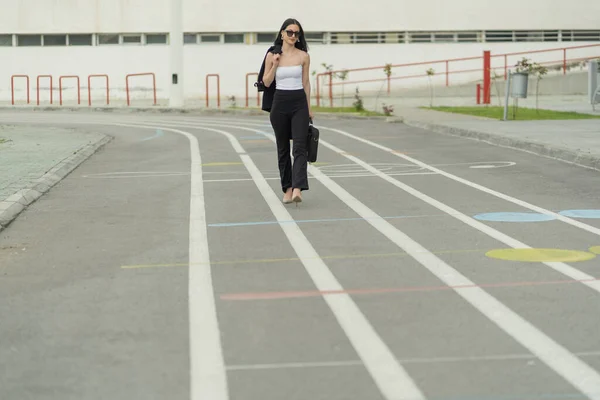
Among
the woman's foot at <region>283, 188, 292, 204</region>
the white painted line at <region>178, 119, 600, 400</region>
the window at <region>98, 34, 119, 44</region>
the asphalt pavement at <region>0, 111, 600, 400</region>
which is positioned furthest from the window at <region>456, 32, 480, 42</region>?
the white painted line at <region>178, 119, 600, 400</region>

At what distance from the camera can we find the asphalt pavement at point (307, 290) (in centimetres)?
575

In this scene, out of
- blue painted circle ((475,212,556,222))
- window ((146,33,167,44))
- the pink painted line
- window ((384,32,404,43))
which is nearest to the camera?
the pink painted line

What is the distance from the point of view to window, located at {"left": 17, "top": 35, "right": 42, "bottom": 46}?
165 feet

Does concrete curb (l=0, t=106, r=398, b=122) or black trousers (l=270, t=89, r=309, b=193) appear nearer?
black trousers (l=270, t=89, r=309, b=193)

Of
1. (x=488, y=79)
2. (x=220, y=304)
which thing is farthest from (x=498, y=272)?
(x=488, y=79)

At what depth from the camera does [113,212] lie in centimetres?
1244

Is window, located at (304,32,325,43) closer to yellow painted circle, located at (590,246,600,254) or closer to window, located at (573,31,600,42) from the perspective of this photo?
window, located at (573,31,600,42)

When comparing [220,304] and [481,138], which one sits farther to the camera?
[481,138]

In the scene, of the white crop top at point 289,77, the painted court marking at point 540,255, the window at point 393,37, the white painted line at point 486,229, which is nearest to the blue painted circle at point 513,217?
the white painted line at point 486,229

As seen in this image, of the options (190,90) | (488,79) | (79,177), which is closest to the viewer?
(79,177)

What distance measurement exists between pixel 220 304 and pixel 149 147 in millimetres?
15286

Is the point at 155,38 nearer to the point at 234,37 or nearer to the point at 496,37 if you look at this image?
the point at 234,37

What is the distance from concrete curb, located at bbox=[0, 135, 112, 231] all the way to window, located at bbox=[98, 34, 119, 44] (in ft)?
96.9

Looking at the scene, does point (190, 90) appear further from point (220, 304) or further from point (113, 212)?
point (220, 304)
